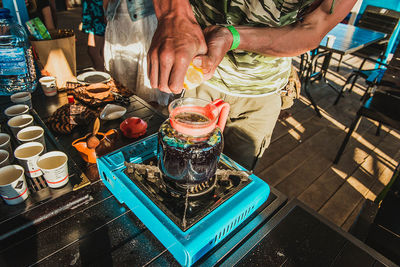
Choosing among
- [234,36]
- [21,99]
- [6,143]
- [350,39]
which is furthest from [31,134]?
[350,39]

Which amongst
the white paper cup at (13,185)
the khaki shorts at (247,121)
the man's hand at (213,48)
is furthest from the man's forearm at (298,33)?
the white paper cup at (13,185)

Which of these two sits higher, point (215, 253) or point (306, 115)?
point (215, 253)

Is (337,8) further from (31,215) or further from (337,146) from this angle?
(337,146)

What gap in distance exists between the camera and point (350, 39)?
4039mm

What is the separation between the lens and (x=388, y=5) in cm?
632

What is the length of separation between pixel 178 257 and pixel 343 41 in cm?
421

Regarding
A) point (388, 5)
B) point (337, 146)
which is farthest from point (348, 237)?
point (388, 5)

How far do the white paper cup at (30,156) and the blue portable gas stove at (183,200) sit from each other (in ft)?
0.84

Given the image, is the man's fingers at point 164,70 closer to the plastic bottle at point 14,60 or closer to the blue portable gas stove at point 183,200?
the blue portable gas stove at point 183,200

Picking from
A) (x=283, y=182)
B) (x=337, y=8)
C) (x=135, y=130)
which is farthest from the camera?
(x=283, y=182)

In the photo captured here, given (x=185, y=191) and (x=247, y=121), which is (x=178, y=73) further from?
(x=247, y=121)

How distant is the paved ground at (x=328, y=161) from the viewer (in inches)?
95.9

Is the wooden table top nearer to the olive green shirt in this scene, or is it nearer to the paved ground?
the paved ground

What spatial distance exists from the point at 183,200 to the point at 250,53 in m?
0.87
